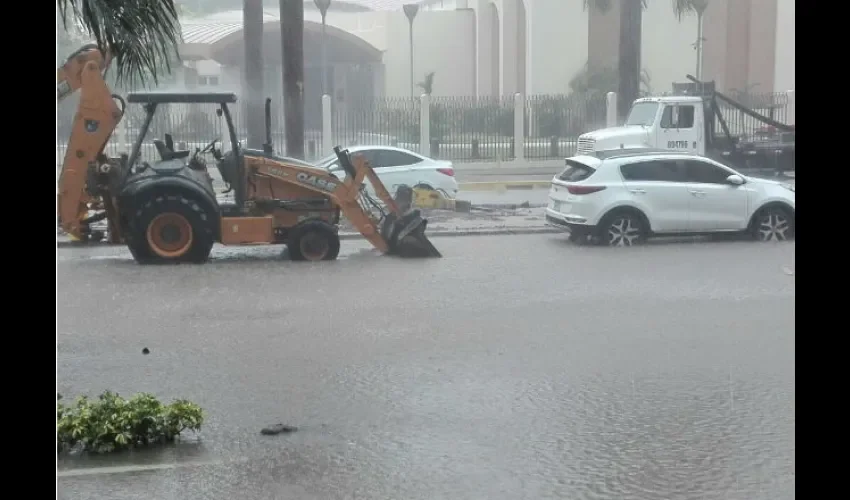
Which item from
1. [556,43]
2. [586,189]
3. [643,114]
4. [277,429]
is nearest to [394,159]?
[586,189]

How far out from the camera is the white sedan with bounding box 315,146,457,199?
21.2 m

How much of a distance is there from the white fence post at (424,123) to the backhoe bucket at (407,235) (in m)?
14.9

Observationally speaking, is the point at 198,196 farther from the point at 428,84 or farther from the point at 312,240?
the point at 428,84

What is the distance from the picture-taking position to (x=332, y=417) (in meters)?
8.11

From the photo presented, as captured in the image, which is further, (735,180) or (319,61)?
(319,61)

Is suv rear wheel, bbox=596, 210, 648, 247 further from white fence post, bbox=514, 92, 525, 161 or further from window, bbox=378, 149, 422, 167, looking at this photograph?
white fence post, bbox=514, 92, 525, 161

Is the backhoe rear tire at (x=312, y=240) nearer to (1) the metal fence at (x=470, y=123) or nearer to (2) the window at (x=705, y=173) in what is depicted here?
(2) the window at (x=705, y=173)

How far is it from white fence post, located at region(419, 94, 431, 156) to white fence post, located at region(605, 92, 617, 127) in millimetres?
4808

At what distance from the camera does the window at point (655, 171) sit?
17094 mm

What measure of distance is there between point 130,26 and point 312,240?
909 cm

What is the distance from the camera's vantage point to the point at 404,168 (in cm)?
2127

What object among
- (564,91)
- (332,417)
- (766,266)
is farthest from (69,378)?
(564,91)

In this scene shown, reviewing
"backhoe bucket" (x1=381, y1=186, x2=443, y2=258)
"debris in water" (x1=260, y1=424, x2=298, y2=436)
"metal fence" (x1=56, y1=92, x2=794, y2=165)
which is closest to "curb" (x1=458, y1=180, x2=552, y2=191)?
"metal fence" (x1=56, y1=92, x2=794, y2=165)

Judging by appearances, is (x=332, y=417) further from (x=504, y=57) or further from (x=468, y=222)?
(x=504, y=57)
